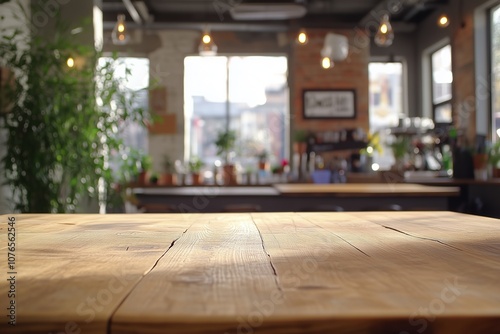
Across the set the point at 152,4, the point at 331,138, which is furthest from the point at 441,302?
the point at 152,4

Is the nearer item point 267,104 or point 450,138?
point 450,138

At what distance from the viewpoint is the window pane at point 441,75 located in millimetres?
8359

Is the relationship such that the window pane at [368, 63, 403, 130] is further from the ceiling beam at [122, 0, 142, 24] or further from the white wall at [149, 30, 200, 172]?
the ceiling beam at [122, 0, 142, 24]

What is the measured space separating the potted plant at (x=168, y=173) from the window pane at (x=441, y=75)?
398cm

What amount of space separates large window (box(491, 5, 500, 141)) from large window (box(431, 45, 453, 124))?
1.06m

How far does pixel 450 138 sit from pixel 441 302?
607 cm

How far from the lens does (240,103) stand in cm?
915

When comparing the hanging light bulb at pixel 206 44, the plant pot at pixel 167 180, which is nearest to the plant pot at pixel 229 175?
the plant pot at pixel 167 180

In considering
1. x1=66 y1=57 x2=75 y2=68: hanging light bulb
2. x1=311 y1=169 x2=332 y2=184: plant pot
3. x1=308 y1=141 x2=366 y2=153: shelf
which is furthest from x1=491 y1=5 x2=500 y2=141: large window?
x1=66 y1=57 x2=75 y2=68: hanging light bulb

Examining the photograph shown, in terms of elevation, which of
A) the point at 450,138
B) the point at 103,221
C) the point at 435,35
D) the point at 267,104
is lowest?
the point at 103,221

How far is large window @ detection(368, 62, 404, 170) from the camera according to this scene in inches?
365

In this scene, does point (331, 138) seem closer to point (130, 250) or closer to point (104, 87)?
point (104, 87)

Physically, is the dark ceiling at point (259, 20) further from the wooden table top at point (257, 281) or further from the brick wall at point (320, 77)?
the wooden table top at point (257, 281)

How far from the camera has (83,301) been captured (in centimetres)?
61
